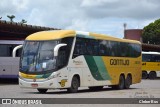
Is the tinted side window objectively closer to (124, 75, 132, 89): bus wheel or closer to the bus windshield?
(124, 75, 132, 89): bus wheel

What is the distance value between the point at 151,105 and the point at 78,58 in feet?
24.8

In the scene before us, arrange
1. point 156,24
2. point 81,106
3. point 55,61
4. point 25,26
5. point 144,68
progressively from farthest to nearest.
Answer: point 156,24 < point 144,68 < point 25,26 < point 55,61 < point 81,106

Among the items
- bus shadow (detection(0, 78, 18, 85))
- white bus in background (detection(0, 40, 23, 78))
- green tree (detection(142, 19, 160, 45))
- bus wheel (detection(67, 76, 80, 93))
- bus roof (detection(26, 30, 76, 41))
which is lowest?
bus shadow (detection(0, 78, 18, 85))

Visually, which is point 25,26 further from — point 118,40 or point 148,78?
point 148,78

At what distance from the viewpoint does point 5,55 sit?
31.8 metres

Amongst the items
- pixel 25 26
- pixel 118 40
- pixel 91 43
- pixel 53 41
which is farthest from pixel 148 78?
pixel 53 41

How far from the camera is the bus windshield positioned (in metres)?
20.6

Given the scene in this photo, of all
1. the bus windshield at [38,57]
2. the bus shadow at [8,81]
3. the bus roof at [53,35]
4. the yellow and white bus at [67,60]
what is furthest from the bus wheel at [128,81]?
the bus shadow at [8,81]

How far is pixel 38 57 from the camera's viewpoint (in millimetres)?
20734

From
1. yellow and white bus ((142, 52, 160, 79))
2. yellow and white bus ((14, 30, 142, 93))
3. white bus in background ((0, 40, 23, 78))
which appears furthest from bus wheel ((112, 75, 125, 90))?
yellow and white bus ((142, 52, 160, 79))

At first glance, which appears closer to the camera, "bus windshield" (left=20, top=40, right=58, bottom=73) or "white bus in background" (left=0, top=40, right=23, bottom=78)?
"bus windshield" (left=20, top=40, right=58, bottom=73)

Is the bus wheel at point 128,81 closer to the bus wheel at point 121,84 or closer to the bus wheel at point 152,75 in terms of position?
the bus wheel at point 121,84

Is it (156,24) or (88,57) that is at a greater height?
(156,24)

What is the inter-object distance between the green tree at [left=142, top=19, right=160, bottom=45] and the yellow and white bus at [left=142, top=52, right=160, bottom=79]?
47990mm
